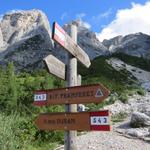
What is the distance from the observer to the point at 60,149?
1575 cm

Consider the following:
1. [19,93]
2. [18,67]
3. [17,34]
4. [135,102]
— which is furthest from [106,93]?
[17,34]

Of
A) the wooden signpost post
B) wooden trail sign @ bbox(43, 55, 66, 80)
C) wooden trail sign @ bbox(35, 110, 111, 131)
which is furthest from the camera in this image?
wooden trail sign @ bbox(43, 55, 66, 80)

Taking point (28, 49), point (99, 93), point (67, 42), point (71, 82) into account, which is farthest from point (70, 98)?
point (28, 49)

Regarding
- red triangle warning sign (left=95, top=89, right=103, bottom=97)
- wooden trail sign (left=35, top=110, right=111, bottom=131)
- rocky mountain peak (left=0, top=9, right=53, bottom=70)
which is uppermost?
rocky mountain peak (left=0, top=9, right=53, bottom=70)

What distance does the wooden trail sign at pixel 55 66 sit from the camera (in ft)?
27.9

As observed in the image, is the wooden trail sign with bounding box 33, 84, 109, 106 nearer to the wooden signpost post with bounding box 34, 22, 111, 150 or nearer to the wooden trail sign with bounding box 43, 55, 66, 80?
the wooden signpost post with bounding box 34, 22, 111, 150

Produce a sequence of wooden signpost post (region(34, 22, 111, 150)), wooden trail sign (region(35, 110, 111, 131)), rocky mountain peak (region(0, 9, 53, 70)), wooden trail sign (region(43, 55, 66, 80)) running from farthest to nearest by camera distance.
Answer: rocky mountain peak (region(0, 9, 53, 70)), wooden trail sign (region(43, 55, 66, 80)), wooden signpost post (region(34, 22, 111, 150)), wooden trail sign (region(35, 110, 111, 131))

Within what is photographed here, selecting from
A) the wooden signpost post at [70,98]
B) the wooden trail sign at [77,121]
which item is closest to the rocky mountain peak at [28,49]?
the wooden signpost post at [70,98]

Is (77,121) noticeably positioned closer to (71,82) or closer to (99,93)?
(99,93)

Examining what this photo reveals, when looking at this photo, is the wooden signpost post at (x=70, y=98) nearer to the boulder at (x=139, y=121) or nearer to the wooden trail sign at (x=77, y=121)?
the wooden trail sign at (x=77, y=121)

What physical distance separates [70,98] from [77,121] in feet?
1.75

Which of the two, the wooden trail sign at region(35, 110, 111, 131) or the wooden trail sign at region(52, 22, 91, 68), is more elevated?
the wooden trail sign at region(52, 22, 91, 68)

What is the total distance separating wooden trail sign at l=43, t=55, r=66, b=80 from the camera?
851 centimetres

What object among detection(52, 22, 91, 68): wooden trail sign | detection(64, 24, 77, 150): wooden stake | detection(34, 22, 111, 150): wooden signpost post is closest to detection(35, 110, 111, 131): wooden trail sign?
detection(34, 22, 111, 150): wooden signpost post
